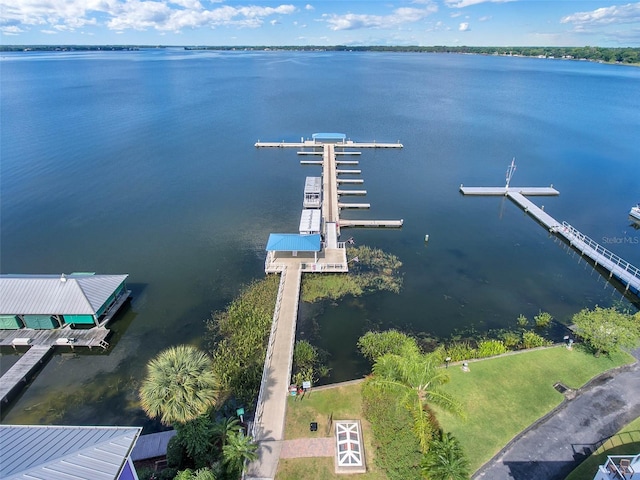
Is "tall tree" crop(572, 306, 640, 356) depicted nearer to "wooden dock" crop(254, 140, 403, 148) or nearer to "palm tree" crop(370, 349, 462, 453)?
"palm tree" crop(370, 349, 462, 453)

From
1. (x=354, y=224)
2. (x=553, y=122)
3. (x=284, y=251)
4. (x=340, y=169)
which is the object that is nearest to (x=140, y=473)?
(x=284, y=251)

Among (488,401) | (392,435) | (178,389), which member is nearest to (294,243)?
(392,435)

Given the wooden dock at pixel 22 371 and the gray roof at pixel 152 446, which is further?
the wooden dock at pixel 22 371

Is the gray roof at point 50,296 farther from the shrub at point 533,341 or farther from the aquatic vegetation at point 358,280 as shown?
the shrub at point 533,341

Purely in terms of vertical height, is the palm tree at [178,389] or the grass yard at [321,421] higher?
the palm tree at [178,389]

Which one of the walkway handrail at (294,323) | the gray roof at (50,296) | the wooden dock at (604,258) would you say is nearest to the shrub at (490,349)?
the walkway handrail at (294,323)

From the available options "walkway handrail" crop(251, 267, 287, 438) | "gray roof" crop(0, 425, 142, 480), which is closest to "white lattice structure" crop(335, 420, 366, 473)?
"walkway handrail" crop(251, 267, 287, 438)

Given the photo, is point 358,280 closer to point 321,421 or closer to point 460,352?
point 460,352
